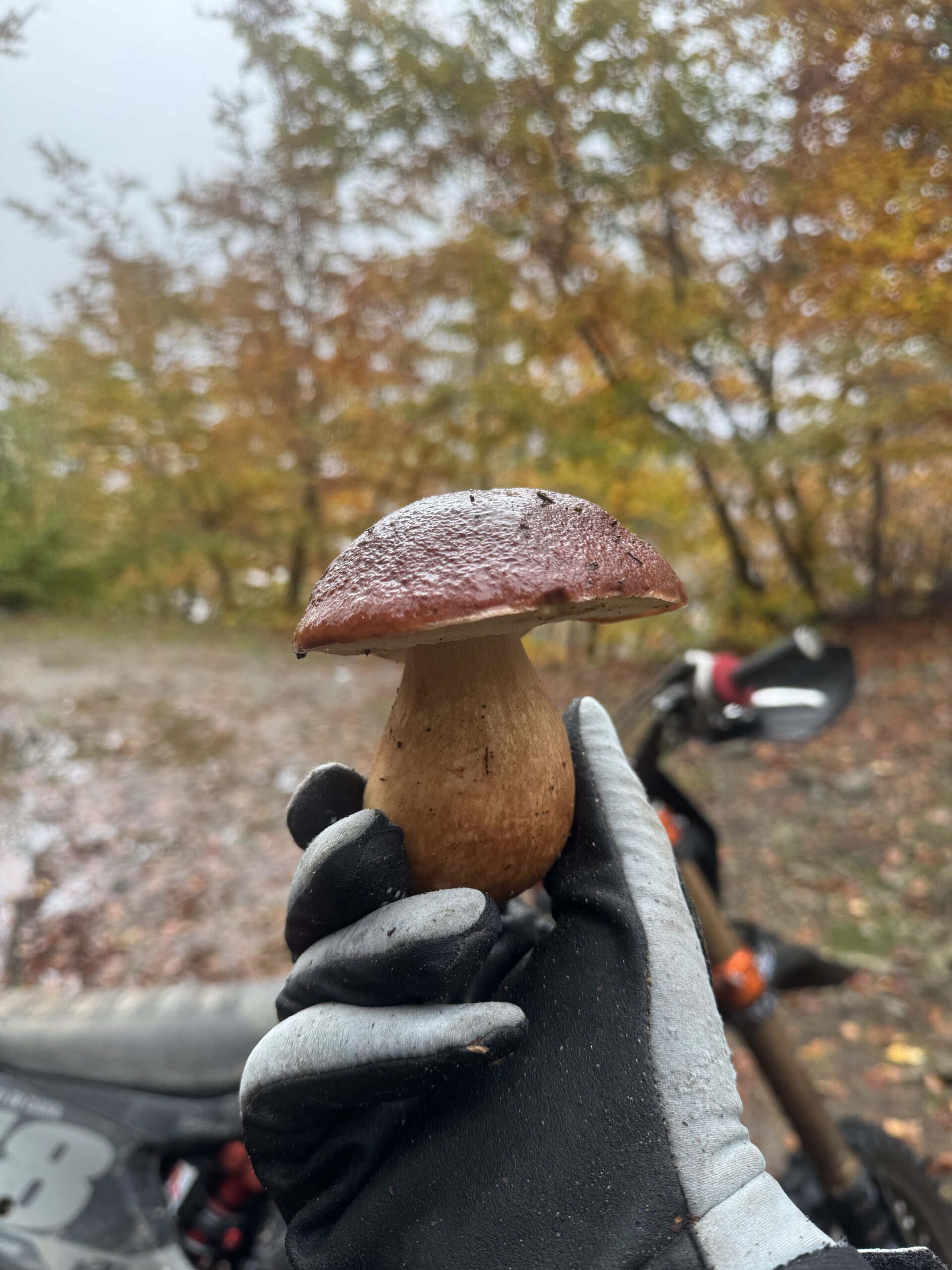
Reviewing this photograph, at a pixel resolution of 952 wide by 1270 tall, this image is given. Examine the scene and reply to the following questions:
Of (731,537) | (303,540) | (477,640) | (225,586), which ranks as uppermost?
(303,540)

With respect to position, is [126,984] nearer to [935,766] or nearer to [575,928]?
[575,928]

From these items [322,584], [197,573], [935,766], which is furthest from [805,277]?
[197,573]

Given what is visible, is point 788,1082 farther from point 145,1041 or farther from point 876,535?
point 876,535

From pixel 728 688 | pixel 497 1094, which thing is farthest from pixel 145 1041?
pixel 728 688

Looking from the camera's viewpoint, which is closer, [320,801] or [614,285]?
[320,801]

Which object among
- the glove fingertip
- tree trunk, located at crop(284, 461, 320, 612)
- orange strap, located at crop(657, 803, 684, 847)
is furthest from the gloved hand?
tree trunk, located at crop(284, 461, 320, 612)

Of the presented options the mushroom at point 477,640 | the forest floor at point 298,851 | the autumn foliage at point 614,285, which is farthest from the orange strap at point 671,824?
the autumn foliage at point 614,285

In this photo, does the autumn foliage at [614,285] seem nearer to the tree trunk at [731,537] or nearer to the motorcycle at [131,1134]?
the tree trunk at [731,537]
